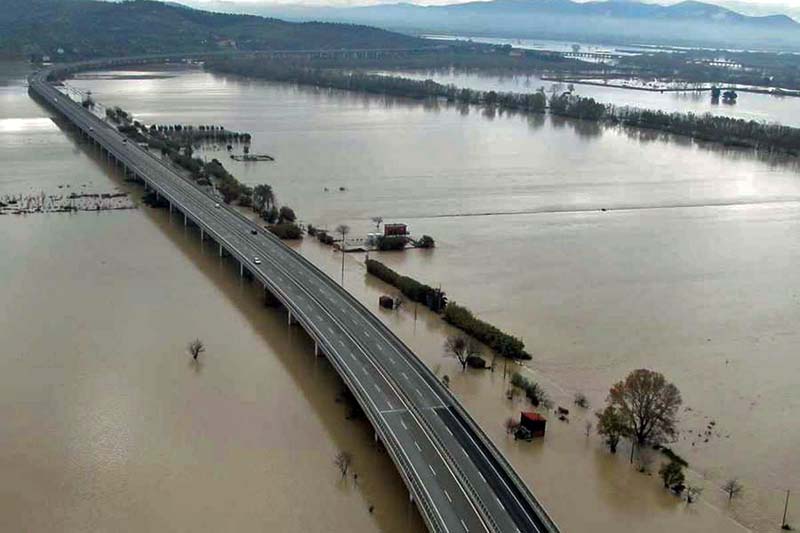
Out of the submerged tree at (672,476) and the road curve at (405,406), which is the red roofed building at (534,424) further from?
the submerged tree at (672,476)

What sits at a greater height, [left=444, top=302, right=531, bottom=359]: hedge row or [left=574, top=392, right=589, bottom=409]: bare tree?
[left=444, top=302, right=531, bottom=359]: hedge row

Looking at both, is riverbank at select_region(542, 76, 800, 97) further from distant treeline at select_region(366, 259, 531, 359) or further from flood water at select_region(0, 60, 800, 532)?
distant treeline at select_region(366, 259, 531, 359)

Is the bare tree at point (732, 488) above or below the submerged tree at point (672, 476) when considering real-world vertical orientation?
below

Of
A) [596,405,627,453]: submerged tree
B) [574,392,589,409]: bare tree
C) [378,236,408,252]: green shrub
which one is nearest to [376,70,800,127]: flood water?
[378,236,408,252]: green shrub

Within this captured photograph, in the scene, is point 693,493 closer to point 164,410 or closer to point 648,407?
point 648,407

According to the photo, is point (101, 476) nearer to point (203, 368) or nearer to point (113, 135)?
point (203, 368)

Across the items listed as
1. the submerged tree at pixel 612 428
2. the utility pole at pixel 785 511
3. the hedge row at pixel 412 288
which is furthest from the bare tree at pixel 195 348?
the utility pole at pixel 785 511
